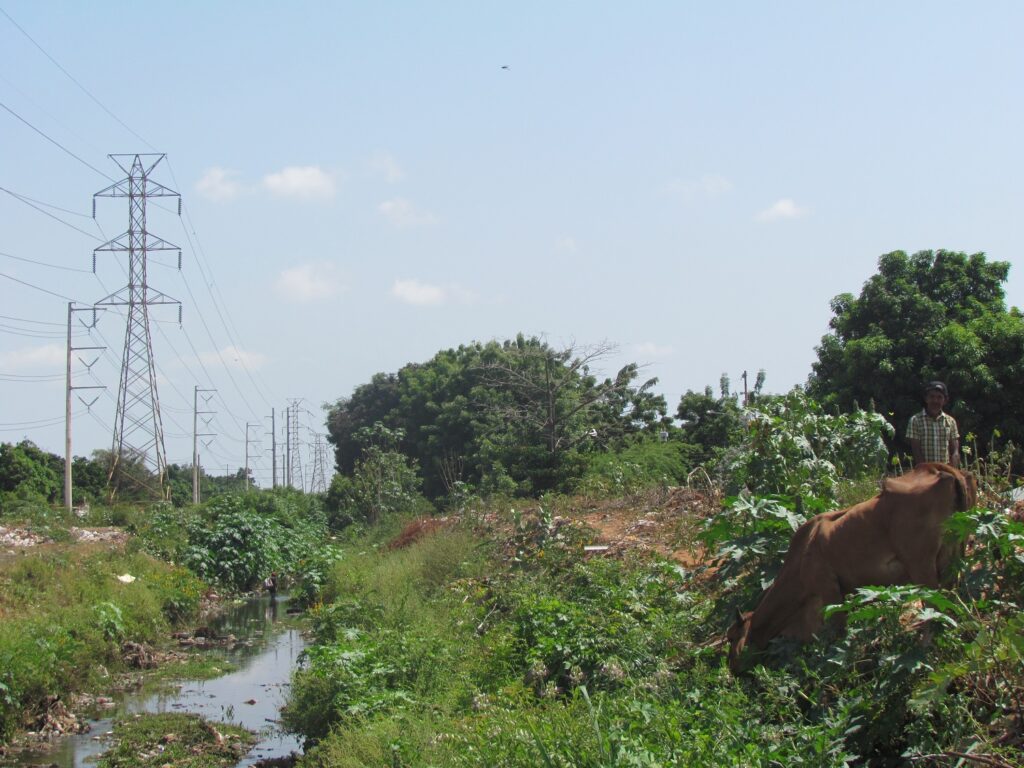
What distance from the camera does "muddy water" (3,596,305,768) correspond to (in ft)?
35.4

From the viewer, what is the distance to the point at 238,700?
13555mm

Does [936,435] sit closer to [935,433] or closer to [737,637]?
[935,433]

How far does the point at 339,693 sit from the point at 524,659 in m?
2.05

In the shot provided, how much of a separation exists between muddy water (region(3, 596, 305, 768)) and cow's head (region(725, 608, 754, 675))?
5742mm

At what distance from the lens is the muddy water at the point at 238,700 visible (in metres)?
10.8

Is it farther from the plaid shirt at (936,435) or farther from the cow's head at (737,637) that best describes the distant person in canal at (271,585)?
the cow's head at (737,637)

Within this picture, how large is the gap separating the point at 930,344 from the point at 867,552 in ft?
52.1

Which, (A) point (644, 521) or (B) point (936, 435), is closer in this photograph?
(B) point (936, 435)

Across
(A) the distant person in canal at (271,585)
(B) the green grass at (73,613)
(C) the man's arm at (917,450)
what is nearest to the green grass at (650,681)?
(C) the man's arm at (917,450)

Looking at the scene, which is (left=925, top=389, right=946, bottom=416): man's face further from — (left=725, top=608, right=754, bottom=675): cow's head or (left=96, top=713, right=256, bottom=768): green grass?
(left=96, top=713, right=256, bottom=768): green grass

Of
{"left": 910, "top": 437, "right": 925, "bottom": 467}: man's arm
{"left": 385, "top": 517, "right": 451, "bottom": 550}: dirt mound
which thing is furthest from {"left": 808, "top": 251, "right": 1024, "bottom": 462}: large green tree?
{"left": 910, "top": 437, "right": 925, "bottom": 467}: man's arm

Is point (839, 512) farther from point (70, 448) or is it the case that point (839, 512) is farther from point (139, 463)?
point (139, 463)

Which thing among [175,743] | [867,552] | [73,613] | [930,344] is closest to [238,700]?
[175,743]

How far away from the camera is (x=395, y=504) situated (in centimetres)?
3666
